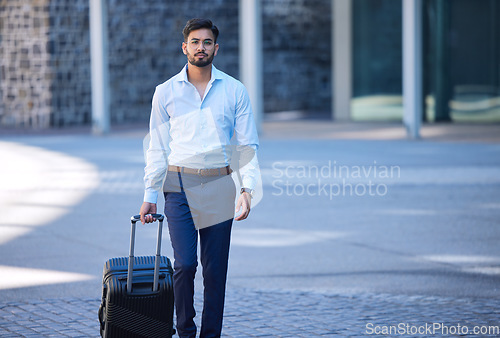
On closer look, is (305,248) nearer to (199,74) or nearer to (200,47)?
(199,74)

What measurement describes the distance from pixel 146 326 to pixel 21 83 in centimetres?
1898

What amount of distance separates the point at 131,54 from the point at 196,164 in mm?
20004

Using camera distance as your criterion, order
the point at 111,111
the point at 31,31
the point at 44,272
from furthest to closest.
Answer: the point at 111,111 < the point at 31,31 < the point at 44,272

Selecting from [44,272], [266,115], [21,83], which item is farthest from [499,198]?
[266,115]

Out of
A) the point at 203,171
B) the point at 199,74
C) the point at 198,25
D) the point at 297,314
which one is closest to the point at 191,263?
the point at 203,171

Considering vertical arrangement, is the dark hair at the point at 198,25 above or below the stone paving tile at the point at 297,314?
above

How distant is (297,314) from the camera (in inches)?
231

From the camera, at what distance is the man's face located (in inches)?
181

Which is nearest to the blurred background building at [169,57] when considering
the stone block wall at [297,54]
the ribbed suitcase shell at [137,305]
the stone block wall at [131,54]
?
the stone block wall at [131,54]

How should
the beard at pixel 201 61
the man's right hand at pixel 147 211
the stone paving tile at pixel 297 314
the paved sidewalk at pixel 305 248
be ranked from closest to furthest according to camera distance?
1. the man's right hand at pixel 147 211
2. the beard at pixel 201 61
3. the stone paving tile at pixel 297 314
4. the paved sidewalk at pixel 305 248

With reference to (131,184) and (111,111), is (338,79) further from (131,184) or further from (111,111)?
(131,184)

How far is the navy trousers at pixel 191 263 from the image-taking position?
15.2 feet

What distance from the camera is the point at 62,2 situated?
22.3m

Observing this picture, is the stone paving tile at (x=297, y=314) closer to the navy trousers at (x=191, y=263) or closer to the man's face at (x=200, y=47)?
the navy trousers at (x=191, y=263)
